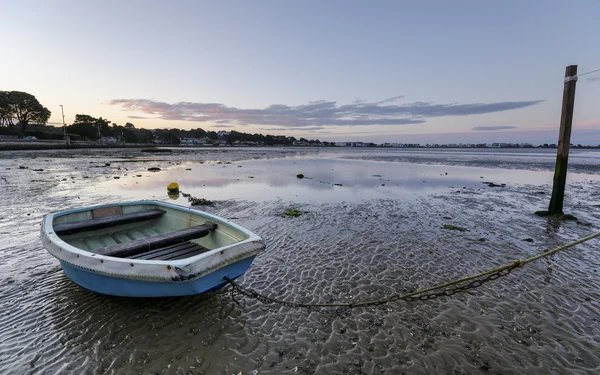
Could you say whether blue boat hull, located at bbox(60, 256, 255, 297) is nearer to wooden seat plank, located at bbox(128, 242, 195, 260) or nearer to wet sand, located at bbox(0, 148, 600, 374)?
wet sand, located at bbox(0, 148, 600, 374)

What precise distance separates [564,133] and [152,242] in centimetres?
→ 1432

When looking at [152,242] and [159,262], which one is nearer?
[159,262]

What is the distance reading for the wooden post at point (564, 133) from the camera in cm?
→ 1040

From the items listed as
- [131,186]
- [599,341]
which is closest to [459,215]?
[599,341]

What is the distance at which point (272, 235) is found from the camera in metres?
8.98

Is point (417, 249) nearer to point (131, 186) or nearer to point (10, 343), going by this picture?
point (10, 343)

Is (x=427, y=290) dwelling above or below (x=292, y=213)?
above

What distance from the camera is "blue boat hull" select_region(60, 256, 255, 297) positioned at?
13.5ft

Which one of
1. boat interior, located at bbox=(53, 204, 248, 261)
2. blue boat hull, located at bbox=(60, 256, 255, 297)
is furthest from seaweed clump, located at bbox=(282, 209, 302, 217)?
blue boat hull, located at bbox=(60, 256, 255, 297)

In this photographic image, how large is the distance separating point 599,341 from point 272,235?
283 inches

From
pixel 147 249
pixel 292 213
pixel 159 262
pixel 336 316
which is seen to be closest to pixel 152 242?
pixel 147 249

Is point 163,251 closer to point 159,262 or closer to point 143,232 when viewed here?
point 159,262

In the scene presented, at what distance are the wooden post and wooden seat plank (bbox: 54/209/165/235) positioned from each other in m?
13.9

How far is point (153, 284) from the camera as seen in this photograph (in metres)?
4.13
